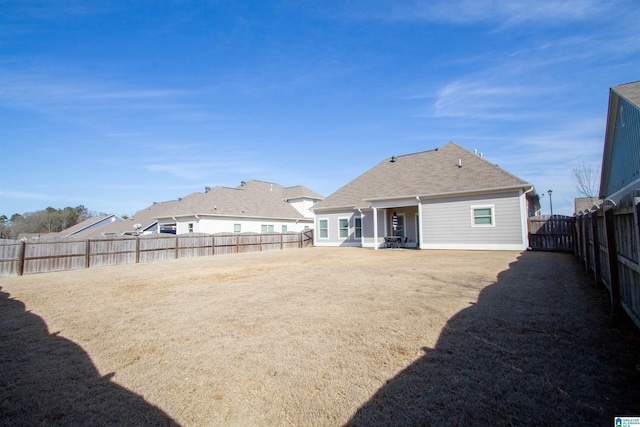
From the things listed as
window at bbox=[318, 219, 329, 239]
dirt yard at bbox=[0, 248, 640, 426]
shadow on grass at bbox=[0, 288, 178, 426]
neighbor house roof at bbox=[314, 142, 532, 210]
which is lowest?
shadow on grass at bbox=[0, 288, 178, 426]

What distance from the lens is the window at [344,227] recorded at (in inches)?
884

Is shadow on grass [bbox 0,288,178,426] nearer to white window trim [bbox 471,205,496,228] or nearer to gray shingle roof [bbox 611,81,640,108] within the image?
gray shingle roof [bbox 611,81,640,108]

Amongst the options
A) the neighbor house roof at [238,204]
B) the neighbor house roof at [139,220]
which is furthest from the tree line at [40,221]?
the neighbor house roof at [238,204]

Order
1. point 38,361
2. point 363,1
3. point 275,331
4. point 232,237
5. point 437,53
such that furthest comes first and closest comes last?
1. point 232,237
2. point 437,53
3. point 363,1
4. point 275,331
5. point 38,361

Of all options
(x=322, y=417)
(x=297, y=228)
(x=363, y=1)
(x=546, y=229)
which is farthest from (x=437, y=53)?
(x=297, y=228)

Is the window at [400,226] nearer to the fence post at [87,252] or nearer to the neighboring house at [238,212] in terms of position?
the neighboring house at [238,212]

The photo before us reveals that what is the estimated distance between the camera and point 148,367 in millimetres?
3385

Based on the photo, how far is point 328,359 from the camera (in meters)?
3.37

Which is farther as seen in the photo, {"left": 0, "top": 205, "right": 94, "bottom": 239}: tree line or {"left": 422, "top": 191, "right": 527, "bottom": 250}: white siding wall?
{"left": 0, "top": 205, "right": 94, "bottom": 239}: tree line

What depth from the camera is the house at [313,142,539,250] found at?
592 inches

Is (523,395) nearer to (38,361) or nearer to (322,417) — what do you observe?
(322,417)

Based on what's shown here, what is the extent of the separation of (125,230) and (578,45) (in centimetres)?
4176

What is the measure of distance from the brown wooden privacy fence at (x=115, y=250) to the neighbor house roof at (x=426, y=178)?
6.67 metres

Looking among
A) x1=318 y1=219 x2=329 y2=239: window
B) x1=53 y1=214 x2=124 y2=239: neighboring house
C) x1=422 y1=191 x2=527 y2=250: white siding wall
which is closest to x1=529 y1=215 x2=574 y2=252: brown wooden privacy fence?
x1=422 y1=191 x2=527 y2=250: white siding wall
